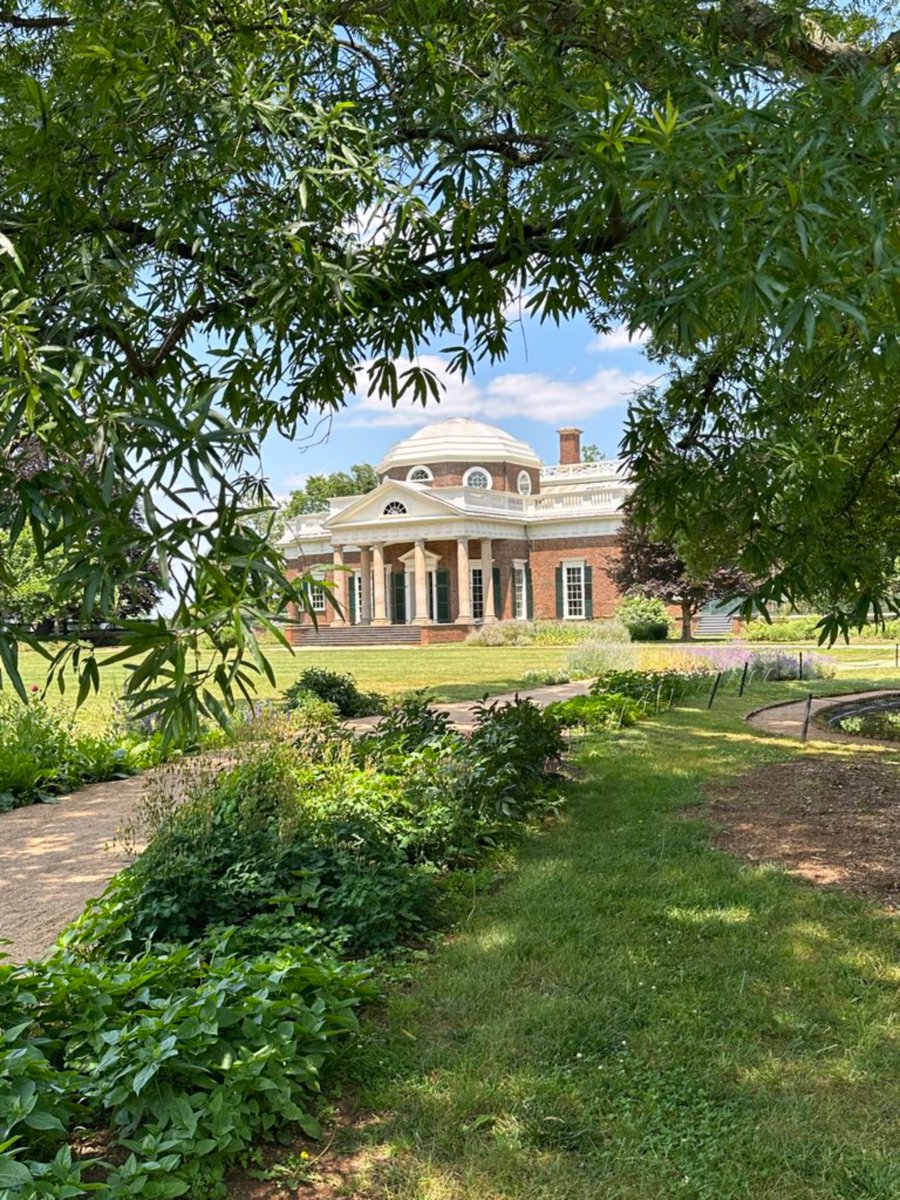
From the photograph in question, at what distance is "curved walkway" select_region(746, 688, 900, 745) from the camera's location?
10195 mm

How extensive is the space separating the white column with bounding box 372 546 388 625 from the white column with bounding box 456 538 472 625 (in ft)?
11.4

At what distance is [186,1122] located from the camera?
103 inches

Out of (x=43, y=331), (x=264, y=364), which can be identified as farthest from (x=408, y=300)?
(x=43, y=331)

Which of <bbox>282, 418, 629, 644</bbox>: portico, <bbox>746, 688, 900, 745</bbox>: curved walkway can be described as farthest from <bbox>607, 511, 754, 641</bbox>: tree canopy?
<bbox>746, 688, 900, 745</bbox>: curved walkway

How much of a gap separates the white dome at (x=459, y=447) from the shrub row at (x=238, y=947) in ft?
117

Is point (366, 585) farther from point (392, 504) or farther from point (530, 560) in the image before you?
point (530, 560)

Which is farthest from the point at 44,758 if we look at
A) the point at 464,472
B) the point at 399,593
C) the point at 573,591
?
the point at 464,472

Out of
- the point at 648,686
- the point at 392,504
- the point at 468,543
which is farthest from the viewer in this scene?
the point at 392,504

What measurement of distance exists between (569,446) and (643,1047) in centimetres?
4135

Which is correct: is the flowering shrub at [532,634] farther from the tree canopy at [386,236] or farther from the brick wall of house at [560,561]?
the tree canopy at [386,236]

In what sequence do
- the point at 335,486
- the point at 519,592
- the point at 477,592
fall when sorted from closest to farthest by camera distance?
the point at 477,592 < the point at 519,592 < the point at 335,486

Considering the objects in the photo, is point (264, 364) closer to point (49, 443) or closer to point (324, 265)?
point (324, 265)

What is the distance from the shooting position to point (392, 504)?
39.9m

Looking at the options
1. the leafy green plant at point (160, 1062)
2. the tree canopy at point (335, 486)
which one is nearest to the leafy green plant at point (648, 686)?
the leafy green plant at point (160, 1062)
